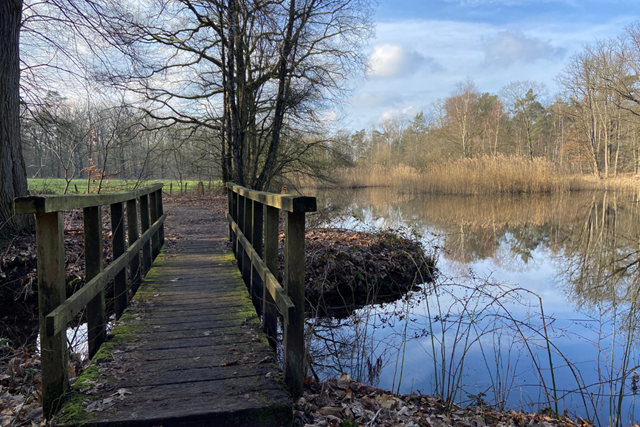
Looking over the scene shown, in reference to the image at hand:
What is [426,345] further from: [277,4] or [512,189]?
[512,189]

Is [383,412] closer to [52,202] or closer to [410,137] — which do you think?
[52,202]

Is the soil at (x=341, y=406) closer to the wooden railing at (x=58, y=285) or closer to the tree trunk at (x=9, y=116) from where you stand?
the wooden railing at (x=58, y=285)

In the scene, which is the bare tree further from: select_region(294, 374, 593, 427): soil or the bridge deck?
select_region(294, 374, 593, 427): soil

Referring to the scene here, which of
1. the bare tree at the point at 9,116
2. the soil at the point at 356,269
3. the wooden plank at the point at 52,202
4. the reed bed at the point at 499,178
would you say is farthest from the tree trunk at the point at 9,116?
the reed bed at the point at 499,178

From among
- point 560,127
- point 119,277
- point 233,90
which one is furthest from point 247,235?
point 560,127

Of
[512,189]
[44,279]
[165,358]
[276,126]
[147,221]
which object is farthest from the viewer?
[512,189]

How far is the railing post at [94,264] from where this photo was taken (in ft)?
11.3

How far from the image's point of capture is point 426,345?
5824 millimetres

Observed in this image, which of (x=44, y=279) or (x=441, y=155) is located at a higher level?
(x=441, y=155)

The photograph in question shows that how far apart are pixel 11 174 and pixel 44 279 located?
6.31 m

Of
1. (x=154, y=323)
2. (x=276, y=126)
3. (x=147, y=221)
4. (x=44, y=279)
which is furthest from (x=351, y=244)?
(x=276, y=126)

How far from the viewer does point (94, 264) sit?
350cm

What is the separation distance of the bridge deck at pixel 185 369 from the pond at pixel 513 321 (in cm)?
77

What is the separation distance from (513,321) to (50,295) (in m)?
3.76
